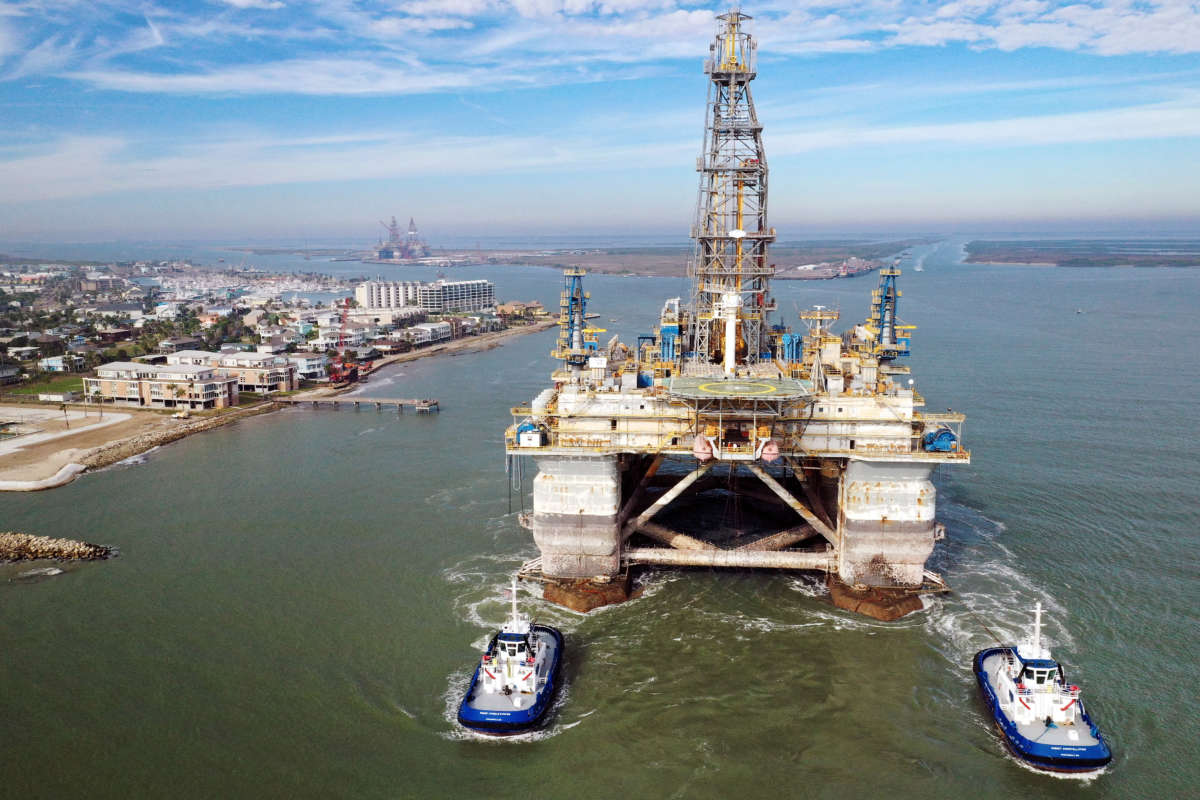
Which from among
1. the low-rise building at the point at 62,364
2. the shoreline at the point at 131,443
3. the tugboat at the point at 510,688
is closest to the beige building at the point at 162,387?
the shoreline at the point at 131,443

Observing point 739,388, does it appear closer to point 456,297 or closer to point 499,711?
point 499,711

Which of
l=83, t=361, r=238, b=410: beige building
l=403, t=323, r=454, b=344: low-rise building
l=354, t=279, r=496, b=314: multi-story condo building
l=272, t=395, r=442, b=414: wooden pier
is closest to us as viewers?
l=272, t=395, r=442, b=414: wooden pier

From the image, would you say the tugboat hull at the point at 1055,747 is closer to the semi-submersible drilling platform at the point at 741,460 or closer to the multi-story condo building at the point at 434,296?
the semi-submersible drilling platform at the point at 741,460

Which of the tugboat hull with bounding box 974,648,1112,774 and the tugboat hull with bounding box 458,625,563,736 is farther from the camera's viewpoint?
the tugboat hull with bounding box 458,625,563,736

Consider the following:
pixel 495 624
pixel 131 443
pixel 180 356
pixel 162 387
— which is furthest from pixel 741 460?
pixel 180 356

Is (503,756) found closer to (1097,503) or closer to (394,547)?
(394,547)

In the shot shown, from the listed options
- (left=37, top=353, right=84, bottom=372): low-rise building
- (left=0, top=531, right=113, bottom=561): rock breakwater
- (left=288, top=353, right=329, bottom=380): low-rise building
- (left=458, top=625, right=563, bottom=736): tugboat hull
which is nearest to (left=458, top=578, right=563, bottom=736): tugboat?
(left=458, top=625, right=563, bottom=736): tugboat hull

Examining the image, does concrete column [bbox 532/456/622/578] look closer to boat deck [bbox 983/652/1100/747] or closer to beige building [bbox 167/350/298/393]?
boat deck [bbox 983/652/1100/747]
